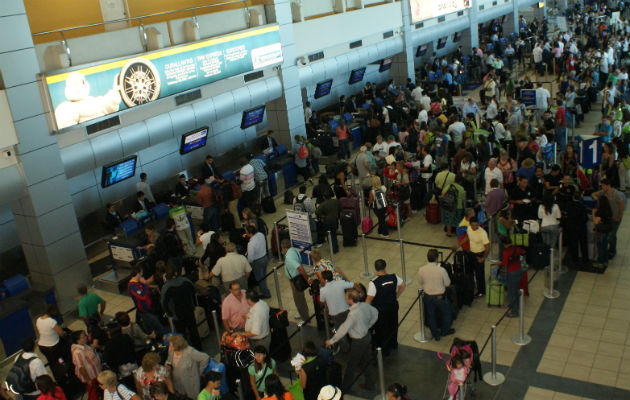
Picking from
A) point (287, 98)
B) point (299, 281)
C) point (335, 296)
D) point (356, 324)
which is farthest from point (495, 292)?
point (287, 98)

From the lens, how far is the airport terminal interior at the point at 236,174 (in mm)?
8875

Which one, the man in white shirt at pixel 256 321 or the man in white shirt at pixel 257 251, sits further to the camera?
the man in white shirt at pixel 257 251

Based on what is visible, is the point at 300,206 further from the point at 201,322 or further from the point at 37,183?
the point at 37,183

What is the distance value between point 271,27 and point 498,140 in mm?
7035

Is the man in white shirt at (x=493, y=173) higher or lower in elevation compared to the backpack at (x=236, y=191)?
higher

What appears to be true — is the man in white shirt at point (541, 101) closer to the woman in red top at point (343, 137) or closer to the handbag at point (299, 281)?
the woman in red top at point (343, 137)

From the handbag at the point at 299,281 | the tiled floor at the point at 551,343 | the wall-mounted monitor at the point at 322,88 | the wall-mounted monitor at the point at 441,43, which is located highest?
the wall-mounted monitor at the point at 441,43

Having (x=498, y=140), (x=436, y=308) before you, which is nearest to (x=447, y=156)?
(x=498, y=140)

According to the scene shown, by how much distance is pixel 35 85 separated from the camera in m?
11.2

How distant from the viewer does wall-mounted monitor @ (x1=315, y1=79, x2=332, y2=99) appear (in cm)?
2369

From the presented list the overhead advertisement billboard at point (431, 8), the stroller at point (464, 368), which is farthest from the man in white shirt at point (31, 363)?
the overhead advertisement billboard at point (431, 8)

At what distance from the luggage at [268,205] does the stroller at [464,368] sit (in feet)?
27.9

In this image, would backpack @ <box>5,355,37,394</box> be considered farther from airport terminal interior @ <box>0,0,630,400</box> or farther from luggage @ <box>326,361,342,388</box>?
luggage @ <box>326,361,342,388</box>

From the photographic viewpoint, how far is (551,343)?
347 inches
